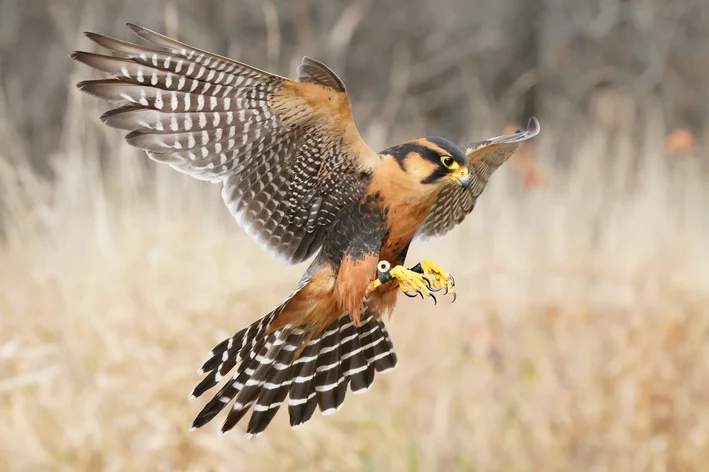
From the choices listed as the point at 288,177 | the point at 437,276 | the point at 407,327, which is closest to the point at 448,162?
the point at 437,276

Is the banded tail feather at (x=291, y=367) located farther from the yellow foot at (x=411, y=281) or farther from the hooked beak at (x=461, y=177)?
the hooked beak at (x=461, y=177)

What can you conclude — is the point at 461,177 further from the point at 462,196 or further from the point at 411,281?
the point at 462,196

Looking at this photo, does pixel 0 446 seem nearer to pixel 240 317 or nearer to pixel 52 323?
pixel 52 323

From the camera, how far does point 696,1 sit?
38.0 feet

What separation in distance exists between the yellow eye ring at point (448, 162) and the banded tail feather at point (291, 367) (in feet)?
1.41

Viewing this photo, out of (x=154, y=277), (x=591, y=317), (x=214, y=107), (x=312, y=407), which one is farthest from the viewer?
(x=591, y=317)

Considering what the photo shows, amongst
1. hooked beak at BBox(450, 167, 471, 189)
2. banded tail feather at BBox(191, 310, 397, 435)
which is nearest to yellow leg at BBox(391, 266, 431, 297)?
hooked beak at BBox(450, 167, 471, 189)

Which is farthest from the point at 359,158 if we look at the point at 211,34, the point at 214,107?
the point at 211,34

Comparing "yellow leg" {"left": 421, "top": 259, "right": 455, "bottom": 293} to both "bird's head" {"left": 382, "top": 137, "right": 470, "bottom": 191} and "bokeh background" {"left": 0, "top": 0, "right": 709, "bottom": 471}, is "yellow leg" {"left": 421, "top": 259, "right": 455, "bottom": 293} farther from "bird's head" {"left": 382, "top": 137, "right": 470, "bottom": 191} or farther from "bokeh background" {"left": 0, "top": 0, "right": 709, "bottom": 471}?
"bokeh background" {"left": 0, "top": 0, "right": 709, "bottom": 471}

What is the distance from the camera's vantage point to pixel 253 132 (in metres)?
1.63

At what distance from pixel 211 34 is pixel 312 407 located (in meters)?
8.38

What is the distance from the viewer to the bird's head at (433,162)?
1.55 m

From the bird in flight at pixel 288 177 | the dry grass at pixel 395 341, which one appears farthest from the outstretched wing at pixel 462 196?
the dry grass at pixel 395 341

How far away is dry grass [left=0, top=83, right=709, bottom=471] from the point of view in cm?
412
